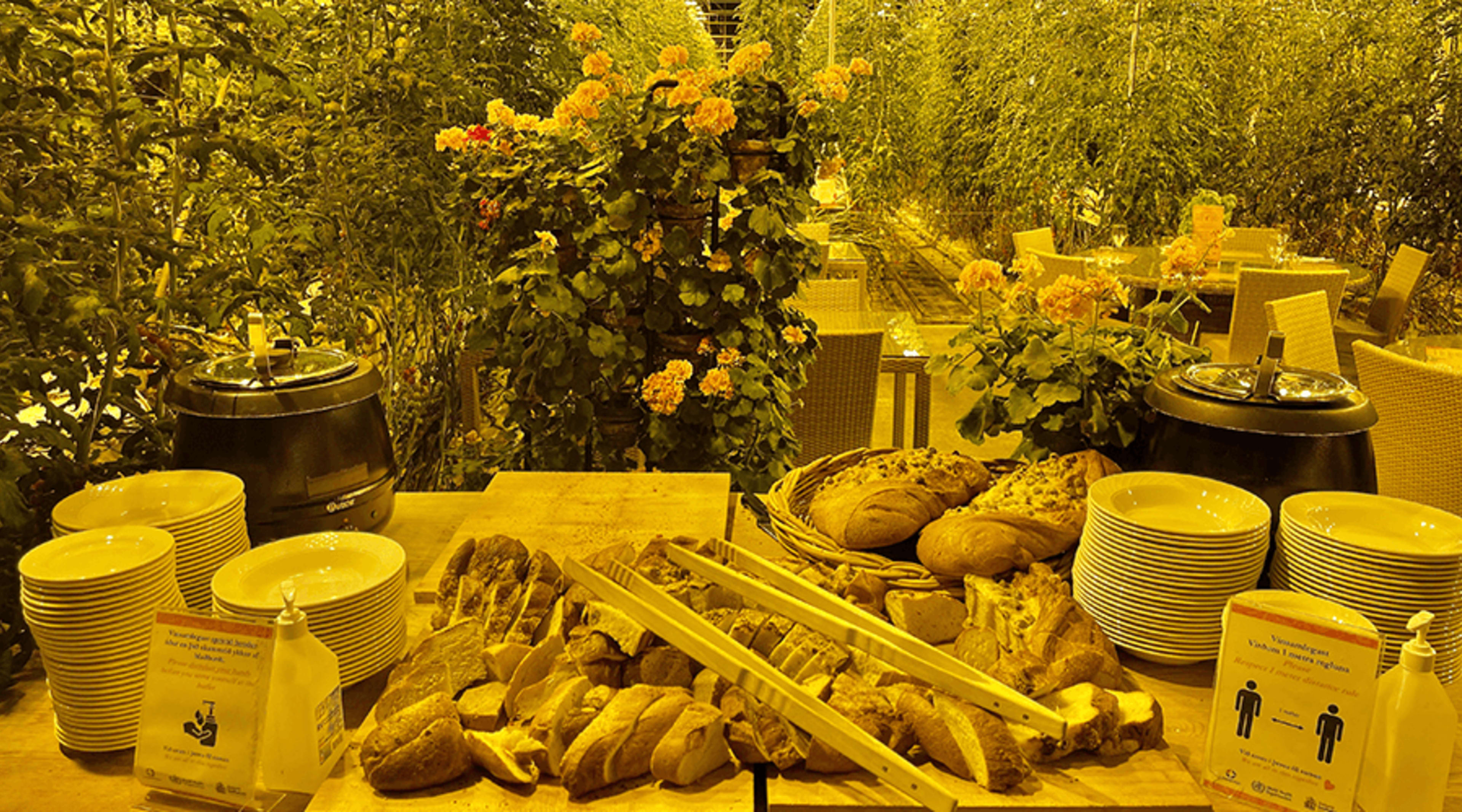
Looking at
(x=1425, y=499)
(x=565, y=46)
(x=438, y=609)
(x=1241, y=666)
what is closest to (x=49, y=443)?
(x=438, y=609)

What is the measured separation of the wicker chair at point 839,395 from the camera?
308 centimetres

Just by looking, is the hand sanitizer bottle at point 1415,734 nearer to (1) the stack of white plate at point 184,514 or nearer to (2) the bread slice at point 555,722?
(2) the bread slice at point 555,722

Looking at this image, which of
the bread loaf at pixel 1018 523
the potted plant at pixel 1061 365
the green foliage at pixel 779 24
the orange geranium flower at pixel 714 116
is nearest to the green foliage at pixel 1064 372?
the potted plant at pixel 1061 365

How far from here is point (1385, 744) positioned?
0.89 m

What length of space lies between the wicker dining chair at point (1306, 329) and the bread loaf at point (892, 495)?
225 centimetres

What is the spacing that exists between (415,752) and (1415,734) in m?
0.90

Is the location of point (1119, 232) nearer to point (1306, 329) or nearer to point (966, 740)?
point (1306, 329)

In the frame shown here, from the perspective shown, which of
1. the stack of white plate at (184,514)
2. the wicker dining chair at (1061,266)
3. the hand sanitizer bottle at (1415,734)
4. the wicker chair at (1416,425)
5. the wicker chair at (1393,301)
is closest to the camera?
the hand sanitizer bottle at (1415,734)

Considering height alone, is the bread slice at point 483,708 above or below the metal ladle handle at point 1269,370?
below

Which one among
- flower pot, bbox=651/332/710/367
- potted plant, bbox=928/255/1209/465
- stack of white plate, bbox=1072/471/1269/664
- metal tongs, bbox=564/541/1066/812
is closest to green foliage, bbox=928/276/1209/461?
potted plant, bbox=928/255/1209/465

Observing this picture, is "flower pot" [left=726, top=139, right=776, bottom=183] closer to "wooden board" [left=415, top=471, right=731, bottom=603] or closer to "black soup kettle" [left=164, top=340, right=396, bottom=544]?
"wooden board" [left=415, top=471, right=731, bottom=603]

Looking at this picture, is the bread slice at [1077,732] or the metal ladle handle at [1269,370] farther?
the metal ladle handle at [1269,370]

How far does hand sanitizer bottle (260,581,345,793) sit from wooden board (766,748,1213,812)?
44 centimetres

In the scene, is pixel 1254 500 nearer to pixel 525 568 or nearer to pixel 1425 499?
pixel 525 568
